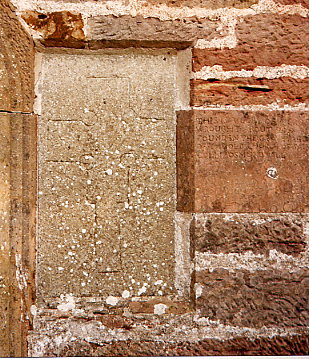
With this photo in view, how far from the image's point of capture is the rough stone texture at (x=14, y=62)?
103 centimetres

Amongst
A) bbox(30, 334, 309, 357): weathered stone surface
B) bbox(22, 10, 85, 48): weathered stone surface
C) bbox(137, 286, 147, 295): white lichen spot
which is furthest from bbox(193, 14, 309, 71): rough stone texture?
bbox(30, 334, 309, 357): weathered stone surface

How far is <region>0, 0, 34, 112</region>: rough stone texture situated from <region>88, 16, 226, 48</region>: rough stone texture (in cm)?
24

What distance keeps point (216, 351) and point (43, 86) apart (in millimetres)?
1145

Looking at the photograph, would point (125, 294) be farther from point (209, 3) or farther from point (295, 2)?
point (295, 2)

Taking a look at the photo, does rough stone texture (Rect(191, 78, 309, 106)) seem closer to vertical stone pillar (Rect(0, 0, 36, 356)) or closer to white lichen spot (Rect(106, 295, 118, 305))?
vertical stone pillar (Rect(0, 0, 36, 356))

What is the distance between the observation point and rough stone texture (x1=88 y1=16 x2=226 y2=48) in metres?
1.04

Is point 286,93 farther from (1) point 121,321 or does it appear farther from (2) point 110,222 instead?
(1) point 121,321

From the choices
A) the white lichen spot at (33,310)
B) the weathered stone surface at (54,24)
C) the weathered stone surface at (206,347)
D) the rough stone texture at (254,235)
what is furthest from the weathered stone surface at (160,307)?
the weathered stone surface at (54,24)

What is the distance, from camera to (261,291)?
1.09 m

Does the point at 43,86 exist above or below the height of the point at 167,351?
above

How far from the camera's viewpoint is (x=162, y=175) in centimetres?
113

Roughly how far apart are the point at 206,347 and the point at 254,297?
25 cm

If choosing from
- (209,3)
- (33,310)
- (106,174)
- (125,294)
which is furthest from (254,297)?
(209,3)

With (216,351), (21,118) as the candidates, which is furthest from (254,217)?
(21,118)
